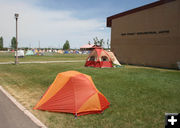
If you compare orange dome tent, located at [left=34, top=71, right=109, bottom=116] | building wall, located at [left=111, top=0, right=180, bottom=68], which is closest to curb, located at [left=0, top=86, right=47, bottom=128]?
orange dome tent, located at [left=34, top=71, right=109, bottom=116]

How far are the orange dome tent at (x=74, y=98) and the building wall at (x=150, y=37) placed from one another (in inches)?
610

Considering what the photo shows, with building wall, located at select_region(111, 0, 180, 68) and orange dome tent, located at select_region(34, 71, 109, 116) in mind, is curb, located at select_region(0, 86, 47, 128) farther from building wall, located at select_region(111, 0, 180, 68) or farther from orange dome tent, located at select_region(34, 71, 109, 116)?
building wall, located at select_region(111, 0, 180, 68)

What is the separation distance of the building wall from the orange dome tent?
1550 cm

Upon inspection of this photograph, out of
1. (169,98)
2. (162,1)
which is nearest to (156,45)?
(162,1)

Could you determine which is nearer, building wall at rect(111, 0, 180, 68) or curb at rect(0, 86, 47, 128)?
curb at rect(0, 86, 47, 128)

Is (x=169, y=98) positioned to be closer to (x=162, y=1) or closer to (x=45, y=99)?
(x=45, y=99)

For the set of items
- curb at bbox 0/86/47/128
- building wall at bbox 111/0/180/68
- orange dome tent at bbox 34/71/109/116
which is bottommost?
curb at bbox 0/86/47/128

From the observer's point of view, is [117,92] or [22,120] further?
[117,92]

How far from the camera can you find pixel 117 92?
780 cm

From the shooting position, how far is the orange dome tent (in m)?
5.15

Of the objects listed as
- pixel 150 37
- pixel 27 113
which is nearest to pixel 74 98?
pixel 27 113

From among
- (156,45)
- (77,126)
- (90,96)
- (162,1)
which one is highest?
(162,1)

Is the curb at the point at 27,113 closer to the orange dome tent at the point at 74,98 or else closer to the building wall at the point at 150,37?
the orange dome tent at the point at 74,98

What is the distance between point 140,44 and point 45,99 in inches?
735
